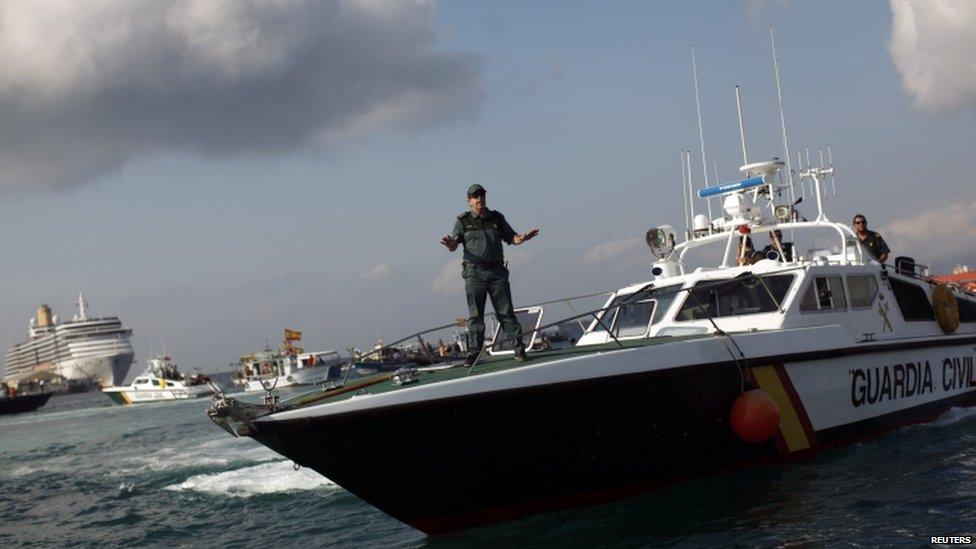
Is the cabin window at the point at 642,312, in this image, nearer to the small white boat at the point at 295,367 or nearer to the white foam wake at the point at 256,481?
the white foam wake at the point at 256,481

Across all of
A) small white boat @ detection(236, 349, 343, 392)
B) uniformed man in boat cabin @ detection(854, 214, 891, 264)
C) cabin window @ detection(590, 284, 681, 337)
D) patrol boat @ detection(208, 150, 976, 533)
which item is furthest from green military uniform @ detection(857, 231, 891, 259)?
small white boat @ detection(236, 349, 343, 392)

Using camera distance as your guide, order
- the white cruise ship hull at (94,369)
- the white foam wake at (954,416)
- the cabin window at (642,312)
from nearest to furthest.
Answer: the cabin window at (642,312), the white foam wake at (954,416), the white cruise ship hull at (94,369)

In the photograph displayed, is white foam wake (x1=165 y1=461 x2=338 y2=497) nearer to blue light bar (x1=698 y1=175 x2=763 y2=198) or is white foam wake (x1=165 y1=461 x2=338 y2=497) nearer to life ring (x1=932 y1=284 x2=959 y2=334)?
blue light bar (x1=698 y1=175 x2=763 y2=198)

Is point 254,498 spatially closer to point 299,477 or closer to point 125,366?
point 299,477

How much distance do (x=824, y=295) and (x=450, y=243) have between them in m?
4.37

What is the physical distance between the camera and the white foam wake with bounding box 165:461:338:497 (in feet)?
39.6

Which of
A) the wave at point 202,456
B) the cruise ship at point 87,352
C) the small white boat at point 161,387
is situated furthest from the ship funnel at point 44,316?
the wave at point 202,456

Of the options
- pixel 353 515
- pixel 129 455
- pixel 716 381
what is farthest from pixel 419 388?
pixel 129 455

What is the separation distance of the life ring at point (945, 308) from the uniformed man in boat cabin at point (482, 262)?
6247mm

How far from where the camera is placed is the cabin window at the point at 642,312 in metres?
9.92

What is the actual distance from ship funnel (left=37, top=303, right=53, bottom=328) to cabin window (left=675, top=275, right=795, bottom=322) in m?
141

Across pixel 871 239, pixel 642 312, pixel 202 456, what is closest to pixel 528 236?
pixel 642 312

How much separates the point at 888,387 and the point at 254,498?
299 inches

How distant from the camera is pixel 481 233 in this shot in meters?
8.09
